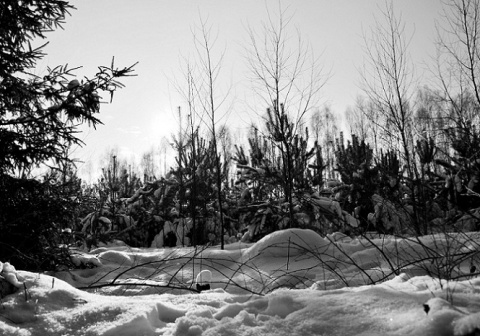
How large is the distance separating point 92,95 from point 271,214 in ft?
18.4

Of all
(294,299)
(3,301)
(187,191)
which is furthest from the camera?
(187,191)

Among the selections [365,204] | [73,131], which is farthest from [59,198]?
[365,204]

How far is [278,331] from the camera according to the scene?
116cm

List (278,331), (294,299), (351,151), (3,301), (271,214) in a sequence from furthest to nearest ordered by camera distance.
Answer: (351,151), (271,214), (3,301), (294,299), (278,331)

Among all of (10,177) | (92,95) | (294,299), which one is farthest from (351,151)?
(294,299)

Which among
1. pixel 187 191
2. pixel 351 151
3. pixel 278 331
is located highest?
pixel 351 151

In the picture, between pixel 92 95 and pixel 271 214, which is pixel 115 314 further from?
pixel 271 214

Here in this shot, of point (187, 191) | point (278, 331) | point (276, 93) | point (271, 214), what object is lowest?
point (278, 331)

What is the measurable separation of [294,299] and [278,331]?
23cm

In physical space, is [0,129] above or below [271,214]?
above

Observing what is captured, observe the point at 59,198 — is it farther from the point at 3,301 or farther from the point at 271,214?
the point at 271,214

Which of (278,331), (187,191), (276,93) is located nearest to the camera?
(278,331)

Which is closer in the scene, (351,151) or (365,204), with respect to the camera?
(365,204)

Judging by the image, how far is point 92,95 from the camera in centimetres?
457
